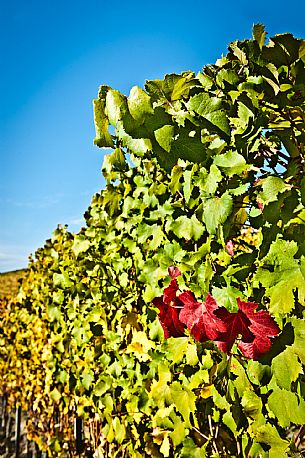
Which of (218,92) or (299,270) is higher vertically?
(218,92)

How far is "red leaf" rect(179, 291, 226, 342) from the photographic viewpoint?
123 cm

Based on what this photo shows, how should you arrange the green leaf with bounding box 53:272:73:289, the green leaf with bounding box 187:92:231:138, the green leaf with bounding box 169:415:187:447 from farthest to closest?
1. the green leaf with bounding box 53:272:73:289
2. the green leaf with bounding box 169:415:187:447
3. the green leaf with bounding box 187:92:231:138

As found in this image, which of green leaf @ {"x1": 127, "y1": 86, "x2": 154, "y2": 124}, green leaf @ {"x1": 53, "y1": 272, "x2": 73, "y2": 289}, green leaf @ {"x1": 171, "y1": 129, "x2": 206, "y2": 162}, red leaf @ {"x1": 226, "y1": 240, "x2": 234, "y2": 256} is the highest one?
green leaf @ {"x1": 53, "y1": 272, "x2": 73, "y2": 289}

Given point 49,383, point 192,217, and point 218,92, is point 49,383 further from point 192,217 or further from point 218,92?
point 218,92

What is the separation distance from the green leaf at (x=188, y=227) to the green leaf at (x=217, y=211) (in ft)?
0.95

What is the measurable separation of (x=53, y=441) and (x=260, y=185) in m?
3.31

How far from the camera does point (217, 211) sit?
1.21 m

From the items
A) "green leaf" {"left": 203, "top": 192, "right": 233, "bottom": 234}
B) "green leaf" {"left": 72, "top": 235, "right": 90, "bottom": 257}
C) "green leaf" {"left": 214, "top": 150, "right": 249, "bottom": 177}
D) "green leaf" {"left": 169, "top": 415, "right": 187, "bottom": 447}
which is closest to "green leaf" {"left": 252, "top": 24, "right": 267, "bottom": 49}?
"green leaf" {"left": 214, "top": 150, "right": 249, "bottom": 177}

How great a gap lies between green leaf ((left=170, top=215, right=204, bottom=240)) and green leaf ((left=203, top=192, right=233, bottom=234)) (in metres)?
0.29

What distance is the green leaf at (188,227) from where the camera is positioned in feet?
5.03

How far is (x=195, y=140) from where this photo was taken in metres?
1.13

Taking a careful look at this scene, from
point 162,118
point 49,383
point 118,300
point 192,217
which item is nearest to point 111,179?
point 118,300

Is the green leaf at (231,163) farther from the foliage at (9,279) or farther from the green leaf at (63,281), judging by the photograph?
the foliage at (9,279)

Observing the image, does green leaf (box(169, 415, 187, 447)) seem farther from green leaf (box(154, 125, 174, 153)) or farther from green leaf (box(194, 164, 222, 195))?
green leaf (box(154, 125, 174, 153))
